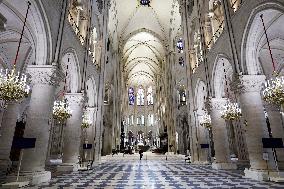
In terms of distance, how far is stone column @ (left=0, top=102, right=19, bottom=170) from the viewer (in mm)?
11992

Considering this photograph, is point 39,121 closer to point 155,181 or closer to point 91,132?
point 155,181

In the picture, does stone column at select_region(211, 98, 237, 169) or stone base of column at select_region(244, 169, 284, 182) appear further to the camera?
stone column at select_region(211, 98, 237, 169)

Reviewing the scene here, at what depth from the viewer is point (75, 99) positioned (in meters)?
11.7

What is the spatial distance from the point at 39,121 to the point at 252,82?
8.79 meters

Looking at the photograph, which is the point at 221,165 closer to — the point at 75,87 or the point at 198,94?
the point at 198,94

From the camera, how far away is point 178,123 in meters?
29.5

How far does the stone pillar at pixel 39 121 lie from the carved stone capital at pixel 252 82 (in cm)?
790

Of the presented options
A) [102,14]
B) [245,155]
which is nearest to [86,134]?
[102,14]

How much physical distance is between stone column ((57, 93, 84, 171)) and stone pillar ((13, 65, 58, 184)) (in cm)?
329

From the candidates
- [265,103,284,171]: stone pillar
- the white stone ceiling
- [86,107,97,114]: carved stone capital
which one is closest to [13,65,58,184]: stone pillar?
[86,107,97,114]: carved stone capital

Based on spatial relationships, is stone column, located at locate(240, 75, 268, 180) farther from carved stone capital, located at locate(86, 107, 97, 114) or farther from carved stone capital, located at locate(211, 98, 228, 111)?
carved stone capital, located at locate(86, 107, 97, 114)


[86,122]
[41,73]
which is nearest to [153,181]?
[41,73]

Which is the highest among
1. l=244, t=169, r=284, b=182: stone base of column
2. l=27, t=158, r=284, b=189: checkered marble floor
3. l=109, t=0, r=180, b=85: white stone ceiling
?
l=109, t=0, r=180, b=85: white stone ceiling

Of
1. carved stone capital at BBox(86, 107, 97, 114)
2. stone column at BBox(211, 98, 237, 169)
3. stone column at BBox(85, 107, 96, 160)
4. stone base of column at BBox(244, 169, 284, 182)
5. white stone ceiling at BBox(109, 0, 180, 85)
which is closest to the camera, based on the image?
stone base of column at BBox(244, 169, 284, 182)
